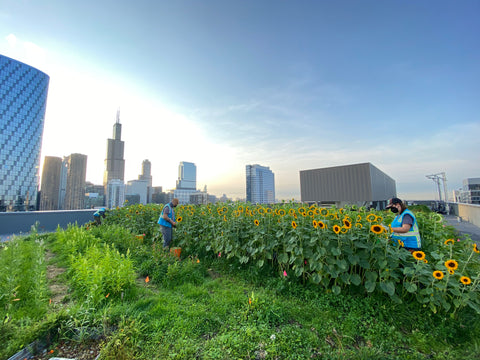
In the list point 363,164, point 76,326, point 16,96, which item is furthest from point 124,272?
point 16,96

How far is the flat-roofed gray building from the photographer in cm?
2700

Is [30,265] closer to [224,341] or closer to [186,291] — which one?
[186,291]

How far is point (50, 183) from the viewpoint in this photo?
9231cm

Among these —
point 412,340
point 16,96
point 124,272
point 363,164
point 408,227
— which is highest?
point 16,96

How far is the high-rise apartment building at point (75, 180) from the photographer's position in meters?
91.1

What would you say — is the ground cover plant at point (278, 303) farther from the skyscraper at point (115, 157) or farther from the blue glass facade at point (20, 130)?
the skyscraper at point (115, 157)

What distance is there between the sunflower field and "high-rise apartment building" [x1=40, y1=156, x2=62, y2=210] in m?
113

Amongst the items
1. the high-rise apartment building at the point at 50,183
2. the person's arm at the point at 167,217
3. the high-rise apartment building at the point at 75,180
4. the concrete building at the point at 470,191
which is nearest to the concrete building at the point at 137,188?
the high-rise apartment building at the point at 75,180

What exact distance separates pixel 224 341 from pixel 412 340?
1.89m

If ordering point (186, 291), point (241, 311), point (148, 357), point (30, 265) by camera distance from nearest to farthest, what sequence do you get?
point (148, 357) < point (241, 311) < point (186, 291) < point (30, 265)

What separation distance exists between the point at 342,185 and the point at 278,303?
2967cm

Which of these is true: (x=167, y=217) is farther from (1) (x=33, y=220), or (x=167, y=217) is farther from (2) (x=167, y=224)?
(1) (x=33, y=220)

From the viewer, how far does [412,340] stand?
2.15 metres

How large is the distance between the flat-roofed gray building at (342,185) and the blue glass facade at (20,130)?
9132 centimetres
